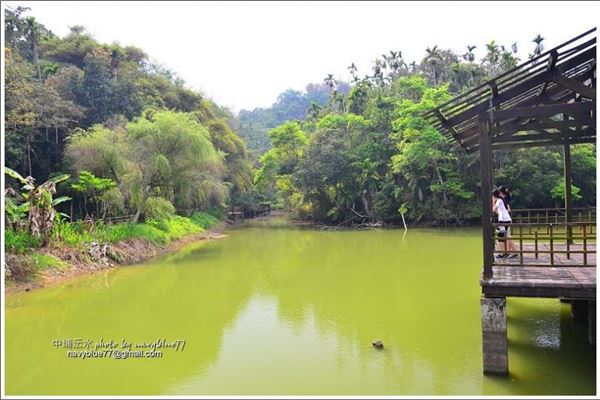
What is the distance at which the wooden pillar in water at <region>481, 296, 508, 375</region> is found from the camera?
17.6ft

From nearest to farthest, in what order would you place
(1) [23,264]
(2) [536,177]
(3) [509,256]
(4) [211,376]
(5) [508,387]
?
(5) [508,387] < (4) [211,376] < (3) [509,256] < (1) [23,264] < (2) [536,177]

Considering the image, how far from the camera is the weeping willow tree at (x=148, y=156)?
58.4ft

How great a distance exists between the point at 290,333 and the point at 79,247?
8403mm

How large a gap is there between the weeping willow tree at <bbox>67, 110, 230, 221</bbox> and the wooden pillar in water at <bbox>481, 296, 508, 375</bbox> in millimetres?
14472

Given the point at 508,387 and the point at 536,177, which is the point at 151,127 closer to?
→ the point at 508,387

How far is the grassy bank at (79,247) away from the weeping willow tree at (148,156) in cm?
127

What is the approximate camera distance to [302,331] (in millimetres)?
7848

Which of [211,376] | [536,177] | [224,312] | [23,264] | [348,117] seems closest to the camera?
[211,376]

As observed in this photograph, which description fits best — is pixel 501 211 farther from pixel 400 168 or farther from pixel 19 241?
pixel 400 168

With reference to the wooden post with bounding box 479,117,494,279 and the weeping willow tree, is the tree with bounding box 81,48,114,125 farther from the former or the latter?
the wooden post with bounding box 479,117,494,279

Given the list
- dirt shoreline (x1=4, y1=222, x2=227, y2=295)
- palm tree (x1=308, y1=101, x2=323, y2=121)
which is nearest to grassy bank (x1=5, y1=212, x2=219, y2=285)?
dirt shoreline (x1=4, y1=222, x2=227, y2=295)

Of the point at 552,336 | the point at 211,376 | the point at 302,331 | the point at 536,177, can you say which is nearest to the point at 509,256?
the point at 552,336

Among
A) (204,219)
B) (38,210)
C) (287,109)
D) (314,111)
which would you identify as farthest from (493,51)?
(287,109)

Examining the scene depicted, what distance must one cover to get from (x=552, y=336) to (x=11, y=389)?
7.05 meters
